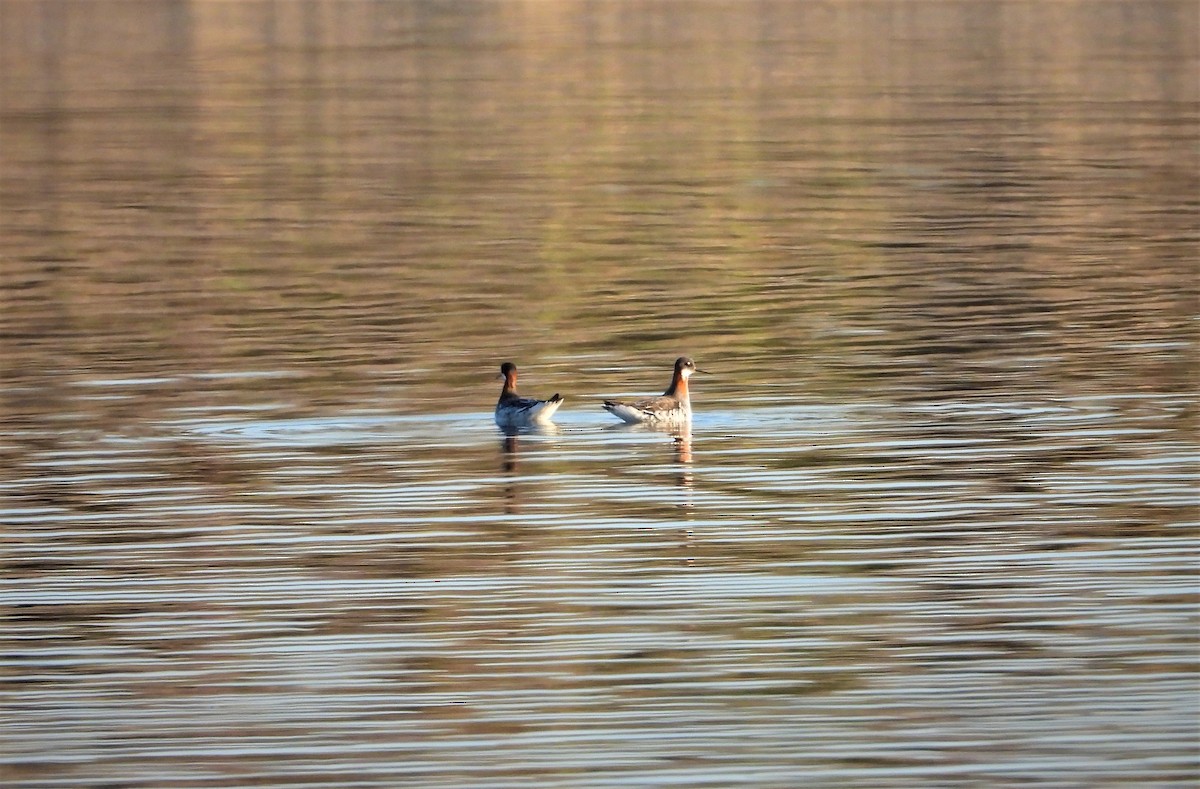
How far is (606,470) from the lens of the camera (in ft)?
70.4

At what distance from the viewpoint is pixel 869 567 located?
1672 centimetres

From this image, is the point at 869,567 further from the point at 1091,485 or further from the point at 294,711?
the point at 294,711

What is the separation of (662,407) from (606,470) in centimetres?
214

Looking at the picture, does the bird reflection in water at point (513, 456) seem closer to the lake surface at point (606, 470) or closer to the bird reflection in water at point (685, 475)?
the lake surface at point (606, 470)

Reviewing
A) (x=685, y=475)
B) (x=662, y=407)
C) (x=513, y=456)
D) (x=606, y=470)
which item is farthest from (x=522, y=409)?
(x=685, y=475)

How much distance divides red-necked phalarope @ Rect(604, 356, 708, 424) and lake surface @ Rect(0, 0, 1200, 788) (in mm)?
272

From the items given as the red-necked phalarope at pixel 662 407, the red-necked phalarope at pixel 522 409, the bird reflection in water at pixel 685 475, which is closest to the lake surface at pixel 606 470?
the bird reflection in water at pixel 685 475

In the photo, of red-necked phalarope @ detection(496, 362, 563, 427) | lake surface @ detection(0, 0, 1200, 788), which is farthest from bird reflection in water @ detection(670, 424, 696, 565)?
red-necked phalarope @ detection(496, 362, 563, 427)

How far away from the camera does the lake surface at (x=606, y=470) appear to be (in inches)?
522

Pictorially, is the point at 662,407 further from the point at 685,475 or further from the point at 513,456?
the point at 685,475

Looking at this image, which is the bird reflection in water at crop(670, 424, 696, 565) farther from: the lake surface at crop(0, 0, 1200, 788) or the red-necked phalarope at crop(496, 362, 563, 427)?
the red-necked phalarope at crop(496, 362, 563, 427)

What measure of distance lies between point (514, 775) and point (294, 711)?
5.75 ft

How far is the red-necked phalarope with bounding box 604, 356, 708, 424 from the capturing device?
23.4 m

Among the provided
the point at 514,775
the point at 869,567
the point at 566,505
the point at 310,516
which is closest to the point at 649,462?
the point at 566,505
